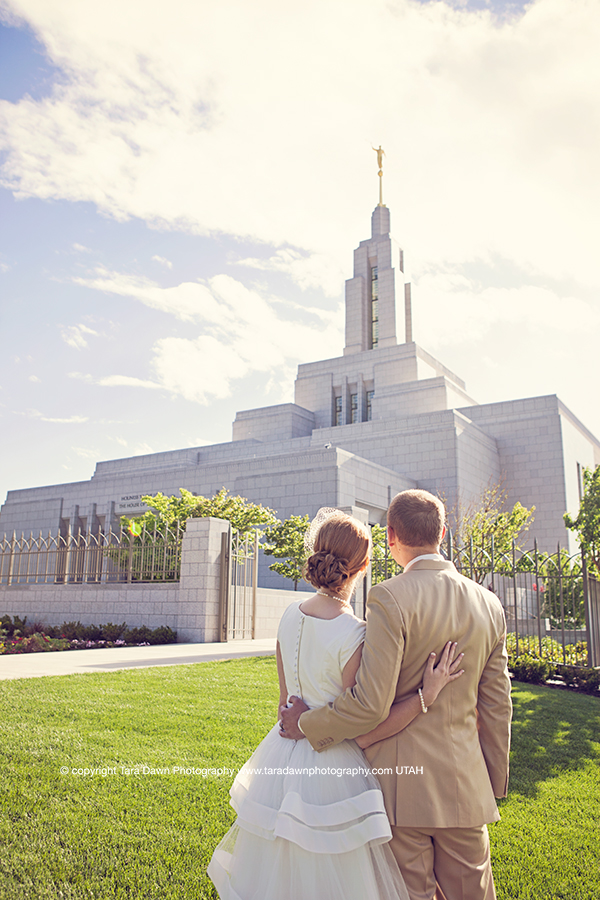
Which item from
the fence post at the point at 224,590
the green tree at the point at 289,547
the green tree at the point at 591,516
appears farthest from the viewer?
the green tree at the point at 591,516

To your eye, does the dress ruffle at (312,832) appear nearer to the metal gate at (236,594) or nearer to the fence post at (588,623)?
the fence post at (588,623)

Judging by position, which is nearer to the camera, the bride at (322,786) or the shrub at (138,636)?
the bride at (322,786)

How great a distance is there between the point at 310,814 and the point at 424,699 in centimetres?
54

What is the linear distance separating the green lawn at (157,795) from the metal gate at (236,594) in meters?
6.52

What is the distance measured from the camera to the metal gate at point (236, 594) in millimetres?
13523

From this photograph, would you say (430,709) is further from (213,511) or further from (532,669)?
(213,511)

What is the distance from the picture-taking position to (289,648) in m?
2.50

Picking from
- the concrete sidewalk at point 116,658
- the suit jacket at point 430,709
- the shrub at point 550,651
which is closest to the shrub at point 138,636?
the concrete sidewalk at point 116,658

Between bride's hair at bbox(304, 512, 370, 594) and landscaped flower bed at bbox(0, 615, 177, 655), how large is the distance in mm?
10690

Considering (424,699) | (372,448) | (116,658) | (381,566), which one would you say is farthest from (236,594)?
(372,448)

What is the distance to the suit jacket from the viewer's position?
2.22 meters

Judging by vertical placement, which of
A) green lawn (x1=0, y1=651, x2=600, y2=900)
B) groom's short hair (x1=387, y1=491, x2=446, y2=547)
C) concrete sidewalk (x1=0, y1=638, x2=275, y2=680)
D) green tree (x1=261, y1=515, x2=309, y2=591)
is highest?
green tree (x1=261, y1=515, x2=309, y2=591)

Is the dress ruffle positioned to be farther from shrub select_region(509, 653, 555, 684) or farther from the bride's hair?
shrub select_region(509, 653, 555, 684)

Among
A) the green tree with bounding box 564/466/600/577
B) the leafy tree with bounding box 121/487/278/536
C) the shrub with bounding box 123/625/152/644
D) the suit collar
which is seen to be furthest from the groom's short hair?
the green tree with bounding box 564/466/600/577
